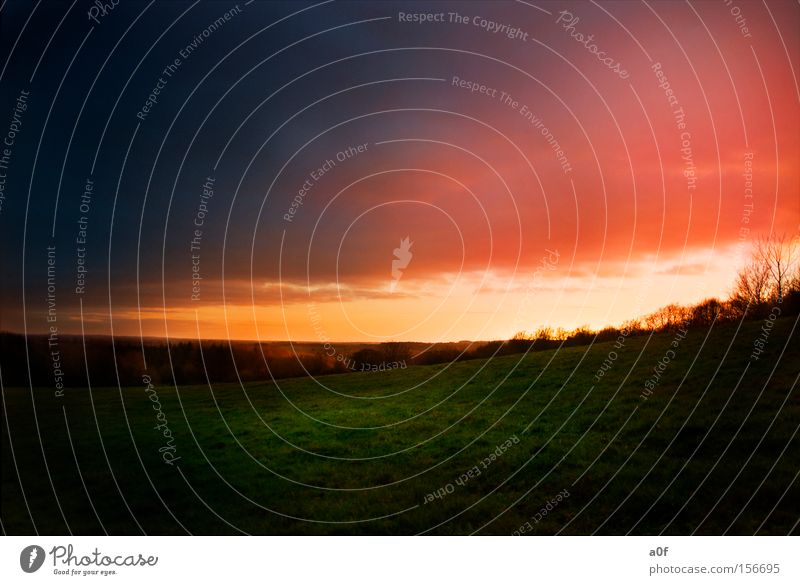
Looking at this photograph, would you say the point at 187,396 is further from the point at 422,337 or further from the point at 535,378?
the point at 535,378

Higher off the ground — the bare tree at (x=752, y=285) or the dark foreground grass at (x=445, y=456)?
the bare tree at (x=752, y=285)

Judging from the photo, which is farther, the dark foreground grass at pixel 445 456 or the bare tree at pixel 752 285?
the bare tree at pixel 752 285

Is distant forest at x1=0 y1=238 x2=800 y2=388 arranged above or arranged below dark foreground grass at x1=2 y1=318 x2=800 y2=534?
above

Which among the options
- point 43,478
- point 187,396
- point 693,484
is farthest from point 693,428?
point 187,396
